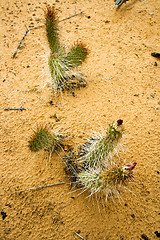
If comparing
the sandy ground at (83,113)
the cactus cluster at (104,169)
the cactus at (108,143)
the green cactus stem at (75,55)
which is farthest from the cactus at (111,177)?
the green cactus stem at (75,55)

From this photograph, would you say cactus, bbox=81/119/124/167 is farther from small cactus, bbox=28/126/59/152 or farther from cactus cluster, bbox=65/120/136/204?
small cactus, bbox=28/126/59/152

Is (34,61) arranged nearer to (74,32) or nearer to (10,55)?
(10,55)

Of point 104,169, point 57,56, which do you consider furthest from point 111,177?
point 57,56

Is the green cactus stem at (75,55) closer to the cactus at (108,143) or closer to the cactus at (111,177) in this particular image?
the cactus at (108,143)

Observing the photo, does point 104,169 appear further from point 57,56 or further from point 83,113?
point 57,56

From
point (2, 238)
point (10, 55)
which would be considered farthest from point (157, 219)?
point (10, 55)

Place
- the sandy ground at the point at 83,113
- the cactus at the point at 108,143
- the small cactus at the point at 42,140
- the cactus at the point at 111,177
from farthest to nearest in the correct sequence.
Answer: the small cactus at the point at 42,140 < the sandy ground at the point at 83,113 < the cactus at the point at 108,143 < the cactus at the point at 111,177

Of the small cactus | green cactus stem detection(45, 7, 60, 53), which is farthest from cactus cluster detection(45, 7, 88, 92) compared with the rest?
the small cactus
